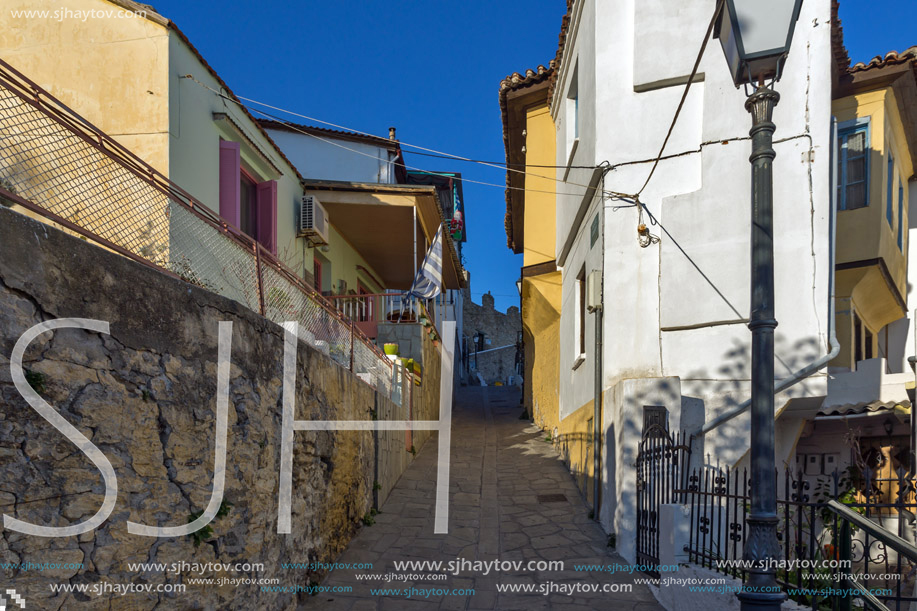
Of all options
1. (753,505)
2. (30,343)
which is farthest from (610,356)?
(30,343)

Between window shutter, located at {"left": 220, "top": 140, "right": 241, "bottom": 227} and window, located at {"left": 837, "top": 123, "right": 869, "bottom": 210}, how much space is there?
924 cm

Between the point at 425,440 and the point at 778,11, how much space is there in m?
12.3

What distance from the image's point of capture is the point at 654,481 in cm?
716

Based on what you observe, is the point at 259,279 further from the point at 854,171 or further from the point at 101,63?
the point at 854,171

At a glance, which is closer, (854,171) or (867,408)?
(867,408)

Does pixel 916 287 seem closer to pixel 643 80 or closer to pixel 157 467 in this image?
pixel 643 80

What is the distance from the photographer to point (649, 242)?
29.0 feet

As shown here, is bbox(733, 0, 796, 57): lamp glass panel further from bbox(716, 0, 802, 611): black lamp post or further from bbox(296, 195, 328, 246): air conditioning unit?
bbox(296, 195, 328, 246): air conditioning unit

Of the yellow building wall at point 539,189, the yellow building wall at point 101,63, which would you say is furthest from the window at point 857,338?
the yellow building wall at point 101,63

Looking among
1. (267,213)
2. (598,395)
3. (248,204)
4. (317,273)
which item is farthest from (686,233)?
(317,273)

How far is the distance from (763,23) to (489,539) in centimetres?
663

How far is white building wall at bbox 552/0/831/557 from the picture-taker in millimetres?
8086

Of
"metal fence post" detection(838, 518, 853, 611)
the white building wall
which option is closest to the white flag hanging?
the white building wall

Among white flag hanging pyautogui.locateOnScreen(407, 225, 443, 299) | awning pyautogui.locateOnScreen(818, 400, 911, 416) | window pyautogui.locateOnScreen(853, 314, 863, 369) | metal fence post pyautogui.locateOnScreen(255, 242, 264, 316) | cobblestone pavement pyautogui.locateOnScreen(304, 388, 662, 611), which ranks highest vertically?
white flag hanging pyautogui.locateOnScreen(407, 225, 443, 299)
